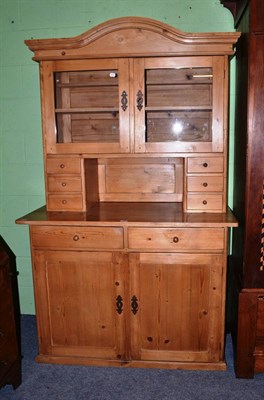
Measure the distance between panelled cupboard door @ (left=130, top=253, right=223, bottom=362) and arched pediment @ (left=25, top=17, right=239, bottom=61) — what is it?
1.20m

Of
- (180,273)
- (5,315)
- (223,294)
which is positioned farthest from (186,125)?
(5,315)

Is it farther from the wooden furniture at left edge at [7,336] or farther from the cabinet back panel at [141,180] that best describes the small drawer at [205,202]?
the wooden furniture at left edge at [7,336]

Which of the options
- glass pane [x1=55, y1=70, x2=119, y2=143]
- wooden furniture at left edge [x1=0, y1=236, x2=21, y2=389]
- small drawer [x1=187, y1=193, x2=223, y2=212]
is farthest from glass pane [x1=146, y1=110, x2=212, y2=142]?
wooden furniture at left edge [x1=0, y1=236, x2=21, y2=389]

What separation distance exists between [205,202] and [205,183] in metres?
0.12

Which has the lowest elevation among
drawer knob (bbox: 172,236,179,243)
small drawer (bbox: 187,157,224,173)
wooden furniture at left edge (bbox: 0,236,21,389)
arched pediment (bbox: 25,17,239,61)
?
wooden furniture at left edge (bbox: 0,236,21,389)

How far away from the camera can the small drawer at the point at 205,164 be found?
2174 mm

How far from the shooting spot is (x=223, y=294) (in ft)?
6.96

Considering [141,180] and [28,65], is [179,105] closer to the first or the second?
[141,180]

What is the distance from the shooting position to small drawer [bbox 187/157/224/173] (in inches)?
85.6

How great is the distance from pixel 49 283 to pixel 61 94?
1.21 metres

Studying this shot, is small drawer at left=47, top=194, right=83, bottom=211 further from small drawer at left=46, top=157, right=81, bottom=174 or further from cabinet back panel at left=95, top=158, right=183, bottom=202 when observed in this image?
cabinet back panel at left=95, top=158, right=183, bottom=202

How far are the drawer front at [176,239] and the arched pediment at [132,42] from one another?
1.03 meters

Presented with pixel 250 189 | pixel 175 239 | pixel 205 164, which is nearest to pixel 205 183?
pixel 205 164

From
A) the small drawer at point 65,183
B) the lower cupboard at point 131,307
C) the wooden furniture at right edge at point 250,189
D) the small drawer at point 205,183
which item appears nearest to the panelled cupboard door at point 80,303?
the lower cupboard at point 131,307
